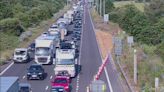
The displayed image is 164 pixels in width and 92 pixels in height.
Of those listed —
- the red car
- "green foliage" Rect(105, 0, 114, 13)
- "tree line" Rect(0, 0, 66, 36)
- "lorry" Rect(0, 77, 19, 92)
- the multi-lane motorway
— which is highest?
"lorry" Rect(0, 77, 19, 92)

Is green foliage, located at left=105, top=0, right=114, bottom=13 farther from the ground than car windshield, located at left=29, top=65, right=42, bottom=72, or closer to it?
closer to it

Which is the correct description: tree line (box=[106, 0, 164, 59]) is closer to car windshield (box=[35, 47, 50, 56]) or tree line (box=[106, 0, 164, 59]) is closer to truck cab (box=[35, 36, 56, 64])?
truck cab (box=[35, 36, 56, 64])

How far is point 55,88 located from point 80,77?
7.74 meters

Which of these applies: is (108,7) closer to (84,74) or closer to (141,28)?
(141,28)

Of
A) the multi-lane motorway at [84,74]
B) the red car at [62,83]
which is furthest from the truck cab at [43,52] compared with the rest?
the red car at [62,83]

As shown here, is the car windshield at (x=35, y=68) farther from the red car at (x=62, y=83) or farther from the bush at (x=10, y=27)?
the bush at (x=10, y=27)

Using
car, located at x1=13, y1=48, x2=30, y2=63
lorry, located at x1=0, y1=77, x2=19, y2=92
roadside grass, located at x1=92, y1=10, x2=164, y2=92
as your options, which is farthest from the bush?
lorry, located at x1=0, y1=77, x2=19, y2=92

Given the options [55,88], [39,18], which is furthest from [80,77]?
[39,18]

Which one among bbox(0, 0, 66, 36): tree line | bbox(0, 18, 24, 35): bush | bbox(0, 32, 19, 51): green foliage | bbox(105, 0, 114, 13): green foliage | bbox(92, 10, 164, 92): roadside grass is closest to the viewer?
bbox(92, 10, 164, 92): roadside grass

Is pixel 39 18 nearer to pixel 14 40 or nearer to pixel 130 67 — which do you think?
pixel 14 40

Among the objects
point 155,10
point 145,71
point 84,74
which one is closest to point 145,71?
point 145,71

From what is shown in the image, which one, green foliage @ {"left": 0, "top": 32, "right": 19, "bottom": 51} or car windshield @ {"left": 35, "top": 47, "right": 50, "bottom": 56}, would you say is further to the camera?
green foliage @ {"left": 0, "top": 32, "right": 19, "bottom": 51}

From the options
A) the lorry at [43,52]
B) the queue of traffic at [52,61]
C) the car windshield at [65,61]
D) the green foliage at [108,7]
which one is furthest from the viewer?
the green foliage at [108,7]

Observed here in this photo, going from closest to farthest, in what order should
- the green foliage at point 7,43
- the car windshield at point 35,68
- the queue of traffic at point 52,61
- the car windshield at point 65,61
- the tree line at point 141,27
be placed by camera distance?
the queue of traffic at point 52,61, the car windshield at point 35,68, the car windshield at point 65,61, the green foliage at point 7,43, the tree line at point 141,27
